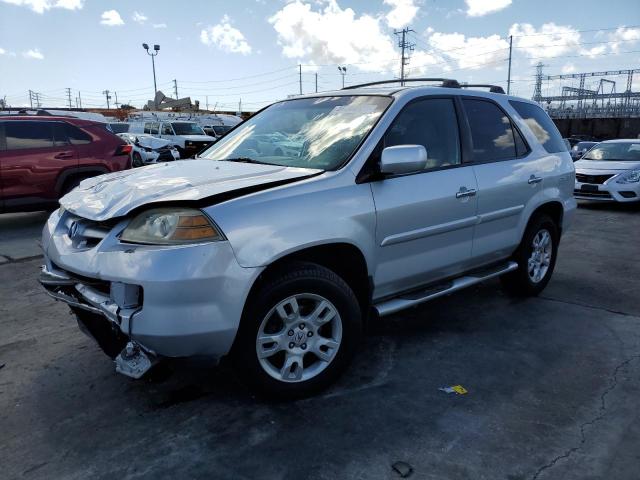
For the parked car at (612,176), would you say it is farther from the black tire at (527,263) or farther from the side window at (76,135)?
the side window at (76,135)

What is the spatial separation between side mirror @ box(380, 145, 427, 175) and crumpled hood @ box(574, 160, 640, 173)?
31.1 feet

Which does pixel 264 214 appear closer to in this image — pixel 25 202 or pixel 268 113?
pixel 268 113

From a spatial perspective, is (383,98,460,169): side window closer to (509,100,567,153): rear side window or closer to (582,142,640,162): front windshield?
(509,100,567,153): rear side window

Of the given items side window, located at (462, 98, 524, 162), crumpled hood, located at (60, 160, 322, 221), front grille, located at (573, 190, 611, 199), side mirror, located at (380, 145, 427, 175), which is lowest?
front grille, located at (573, 190, 611, 199)

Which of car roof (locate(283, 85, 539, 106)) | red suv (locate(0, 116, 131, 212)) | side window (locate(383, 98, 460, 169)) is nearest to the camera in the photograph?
side window (locate(383, 98, 460, 169))

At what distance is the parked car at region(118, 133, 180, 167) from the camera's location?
13.3 m

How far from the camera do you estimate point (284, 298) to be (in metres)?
2.75

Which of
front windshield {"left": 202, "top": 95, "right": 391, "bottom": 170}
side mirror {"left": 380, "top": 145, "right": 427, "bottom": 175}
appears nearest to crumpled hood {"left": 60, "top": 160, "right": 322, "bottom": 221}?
front windshield {"left": 202, "top": 95, "right": 391, "bottom": 170}

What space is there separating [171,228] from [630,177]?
10792 millimetres

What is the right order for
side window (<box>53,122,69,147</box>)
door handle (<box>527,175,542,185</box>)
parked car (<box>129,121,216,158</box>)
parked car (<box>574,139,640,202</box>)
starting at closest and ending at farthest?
door handle (<box>527,175,542,185</box>), side window (<box>53,122,69,147</box>), parked car (<box>574,139,640,202</box>), parked car (<box>129,121,216,158</box>)

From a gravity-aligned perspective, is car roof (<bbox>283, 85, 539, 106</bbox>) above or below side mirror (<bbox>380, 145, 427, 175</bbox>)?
above

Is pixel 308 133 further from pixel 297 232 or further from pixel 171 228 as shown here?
pixel 171 228

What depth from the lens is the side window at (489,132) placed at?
402 cm

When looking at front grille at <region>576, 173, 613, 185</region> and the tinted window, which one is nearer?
the tinted window
